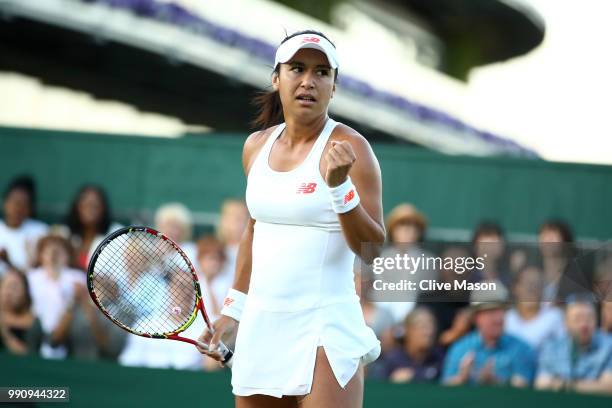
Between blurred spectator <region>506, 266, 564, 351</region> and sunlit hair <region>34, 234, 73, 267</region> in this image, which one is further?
sunlit hair <region>34, 234, 73, 267</region>

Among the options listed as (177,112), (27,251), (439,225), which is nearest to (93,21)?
(177,112)

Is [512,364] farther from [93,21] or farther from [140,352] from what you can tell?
[93,21]

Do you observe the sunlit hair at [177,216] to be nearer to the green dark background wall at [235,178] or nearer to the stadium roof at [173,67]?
the green dark background wall at [235,178]

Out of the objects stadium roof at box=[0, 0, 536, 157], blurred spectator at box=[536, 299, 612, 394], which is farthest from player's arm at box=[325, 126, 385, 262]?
stadium roof at box=[0, 0, 536, 157]

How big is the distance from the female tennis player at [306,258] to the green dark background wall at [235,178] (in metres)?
3.64

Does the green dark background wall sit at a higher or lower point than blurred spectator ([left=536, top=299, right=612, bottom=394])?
higher

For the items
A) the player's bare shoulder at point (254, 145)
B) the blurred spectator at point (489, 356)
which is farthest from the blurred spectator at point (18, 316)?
the player's bare shoulder at point (254, 145)

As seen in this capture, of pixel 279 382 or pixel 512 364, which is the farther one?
Result: pixel 512 364

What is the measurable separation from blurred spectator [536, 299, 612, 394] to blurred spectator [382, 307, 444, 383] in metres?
0.68

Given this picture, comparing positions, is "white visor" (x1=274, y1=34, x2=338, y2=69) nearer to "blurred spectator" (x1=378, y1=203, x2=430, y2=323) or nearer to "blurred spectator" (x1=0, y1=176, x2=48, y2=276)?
"blurred spectator" (x1=378, y1=203, x2=430, y2=323)

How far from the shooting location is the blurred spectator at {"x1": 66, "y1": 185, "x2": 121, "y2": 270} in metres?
7.94

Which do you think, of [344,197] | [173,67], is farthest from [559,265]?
[173,67]

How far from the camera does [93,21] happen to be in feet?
48.2

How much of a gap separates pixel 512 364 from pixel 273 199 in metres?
3.88
